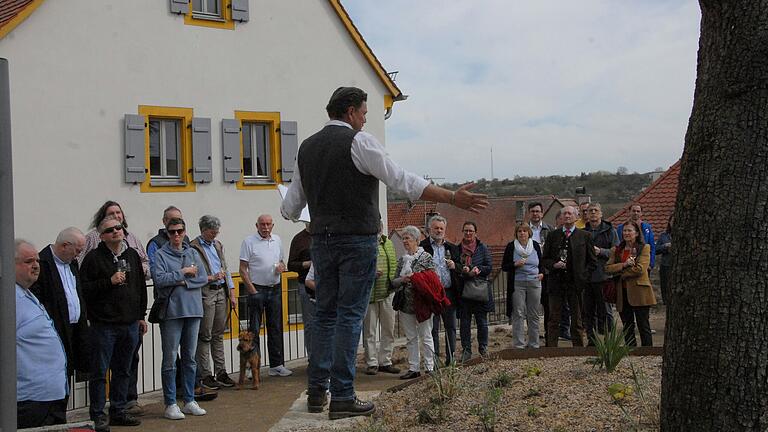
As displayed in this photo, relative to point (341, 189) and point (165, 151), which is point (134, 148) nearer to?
point (165, 151)

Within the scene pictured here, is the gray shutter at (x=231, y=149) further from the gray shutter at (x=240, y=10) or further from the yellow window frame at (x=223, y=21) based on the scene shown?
the gray shutter at (x=240, y=10)

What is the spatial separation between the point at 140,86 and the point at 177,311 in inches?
395

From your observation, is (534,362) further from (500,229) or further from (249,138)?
(500,229)

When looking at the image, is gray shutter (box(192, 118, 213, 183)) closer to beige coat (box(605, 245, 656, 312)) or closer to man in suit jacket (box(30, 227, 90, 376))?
beige coat (box(605, 245, 656, 312))

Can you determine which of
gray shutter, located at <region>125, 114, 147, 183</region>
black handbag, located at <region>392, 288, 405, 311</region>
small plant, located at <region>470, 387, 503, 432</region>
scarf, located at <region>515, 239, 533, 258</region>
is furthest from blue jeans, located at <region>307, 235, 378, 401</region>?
gray shutter, located at <region>125, 114, 147, 183</region>

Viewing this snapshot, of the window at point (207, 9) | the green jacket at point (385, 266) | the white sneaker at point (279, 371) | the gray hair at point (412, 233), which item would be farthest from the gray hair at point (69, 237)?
the window at point (207, 9)

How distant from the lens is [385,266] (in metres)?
10.0

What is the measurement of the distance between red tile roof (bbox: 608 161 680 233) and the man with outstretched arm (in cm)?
1595

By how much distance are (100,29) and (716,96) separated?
14.6 m

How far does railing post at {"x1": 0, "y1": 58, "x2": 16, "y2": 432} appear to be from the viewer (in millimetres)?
2814

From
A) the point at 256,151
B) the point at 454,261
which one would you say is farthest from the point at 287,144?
the point at 454,261

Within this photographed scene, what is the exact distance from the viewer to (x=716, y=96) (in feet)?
12.0

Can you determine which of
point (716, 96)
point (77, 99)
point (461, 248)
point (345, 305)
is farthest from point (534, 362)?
point (77, 99)

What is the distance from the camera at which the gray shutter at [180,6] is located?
17078 millimetres
